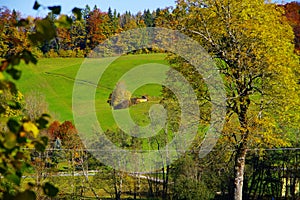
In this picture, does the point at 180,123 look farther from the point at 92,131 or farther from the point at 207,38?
the point at 92,131

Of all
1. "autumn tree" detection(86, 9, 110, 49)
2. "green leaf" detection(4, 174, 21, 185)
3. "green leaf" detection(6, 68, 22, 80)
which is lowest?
"green leaf" detection(4, 174, 21, 185)

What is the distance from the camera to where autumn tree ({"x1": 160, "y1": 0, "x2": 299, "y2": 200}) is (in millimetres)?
9328

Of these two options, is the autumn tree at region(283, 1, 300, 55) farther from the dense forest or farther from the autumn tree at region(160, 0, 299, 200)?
the autumn tree at region(160, 0, 299, 200)

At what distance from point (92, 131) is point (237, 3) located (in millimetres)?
9847

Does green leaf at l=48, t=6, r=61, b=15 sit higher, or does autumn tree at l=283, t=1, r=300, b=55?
autumn tree at l=283, t=1, r=300, b=55

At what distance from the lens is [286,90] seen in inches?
376

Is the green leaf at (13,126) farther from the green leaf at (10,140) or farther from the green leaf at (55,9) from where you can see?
the green leaf at (55,9)

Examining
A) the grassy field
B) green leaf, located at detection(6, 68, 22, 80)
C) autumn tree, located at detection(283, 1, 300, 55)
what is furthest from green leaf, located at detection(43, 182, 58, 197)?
the grassy field

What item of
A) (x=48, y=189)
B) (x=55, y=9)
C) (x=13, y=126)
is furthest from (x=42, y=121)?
(x=55, y=9)

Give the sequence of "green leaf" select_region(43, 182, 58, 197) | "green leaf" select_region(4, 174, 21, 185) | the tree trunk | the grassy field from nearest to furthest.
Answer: "green leaf" select_region(43, 182, 58, 197)
"green leaf" select_region(4, 174, 21, 185)
the tree trunk
the grassy field

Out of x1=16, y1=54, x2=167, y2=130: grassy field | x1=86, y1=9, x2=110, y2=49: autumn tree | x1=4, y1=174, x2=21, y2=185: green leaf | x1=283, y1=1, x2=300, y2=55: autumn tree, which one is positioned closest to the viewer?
x1=4, y1=174, x2=21, y2=185: green leaf

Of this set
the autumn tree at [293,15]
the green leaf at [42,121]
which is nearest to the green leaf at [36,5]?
the green leaf at [42,121]

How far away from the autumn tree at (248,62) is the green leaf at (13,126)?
829 cm

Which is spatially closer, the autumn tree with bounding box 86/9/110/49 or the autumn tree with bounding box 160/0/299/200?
the autumn tree with bounding box 160/0/299/200
